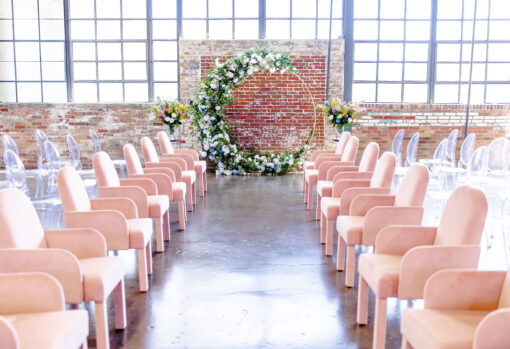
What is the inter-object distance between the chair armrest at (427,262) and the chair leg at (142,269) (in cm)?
196

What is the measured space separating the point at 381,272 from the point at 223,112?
23.6ft

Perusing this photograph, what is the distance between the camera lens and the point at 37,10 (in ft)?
34.4

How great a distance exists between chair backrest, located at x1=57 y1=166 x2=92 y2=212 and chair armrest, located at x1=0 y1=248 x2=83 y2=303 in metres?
1.03

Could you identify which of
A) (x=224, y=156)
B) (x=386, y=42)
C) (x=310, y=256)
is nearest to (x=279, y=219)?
(x=310, y=256)

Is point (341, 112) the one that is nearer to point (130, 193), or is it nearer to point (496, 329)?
point (130, 193)

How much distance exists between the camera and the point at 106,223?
3695mm

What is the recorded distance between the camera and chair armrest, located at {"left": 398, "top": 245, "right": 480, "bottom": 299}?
2.72 metres

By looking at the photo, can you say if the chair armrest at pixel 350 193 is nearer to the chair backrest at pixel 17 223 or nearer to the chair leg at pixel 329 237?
the chair leg at pixel 329 237

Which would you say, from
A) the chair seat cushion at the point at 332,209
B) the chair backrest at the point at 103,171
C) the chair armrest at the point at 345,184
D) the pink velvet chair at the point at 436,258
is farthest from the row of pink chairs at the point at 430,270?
the chair backrest at the point at 103,171

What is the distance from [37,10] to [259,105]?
502 cm

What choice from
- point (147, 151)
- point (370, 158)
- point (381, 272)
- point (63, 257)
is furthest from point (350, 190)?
point (147, 151)

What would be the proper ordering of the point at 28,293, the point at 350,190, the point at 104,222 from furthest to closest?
1. the point at 350,190
2. the point at 104,222
3. the point at 28,293

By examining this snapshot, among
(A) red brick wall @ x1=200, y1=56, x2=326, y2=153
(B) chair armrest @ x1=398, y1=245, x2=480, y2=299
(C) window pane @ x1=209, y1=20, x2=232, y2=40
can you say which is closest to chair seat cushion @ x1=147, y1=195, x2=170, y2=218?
(B) chair armrest @ x1=398, y1=245, x2=480, y2=299

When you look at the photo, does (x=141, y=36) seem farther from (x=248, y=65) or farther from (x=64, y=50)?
(x=248, y=65)
